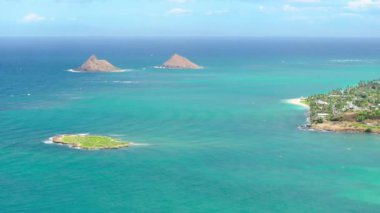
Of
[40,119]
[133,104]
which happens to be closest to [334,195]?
[40,119]

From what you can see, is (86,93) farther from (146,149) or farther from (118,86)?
(146,149)

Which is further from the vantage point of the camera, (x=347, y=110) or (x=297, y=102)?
(x=297, y=102)

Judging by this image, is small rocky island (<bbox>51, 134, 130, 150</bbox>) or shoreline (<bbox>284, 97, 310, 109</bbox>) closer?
small rocky island (<bbox>51, 134, 130, 150</bbox>)

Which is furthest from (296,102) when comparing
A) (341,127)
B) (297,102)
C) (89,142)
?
(89,142)

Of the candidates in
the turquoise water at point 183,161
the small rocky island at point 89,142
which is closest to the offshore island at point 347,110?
the turquoise water at point 183,161

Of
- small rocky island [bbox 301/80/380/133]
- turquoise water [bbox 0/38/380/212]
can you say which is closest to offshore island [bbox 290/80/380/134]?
small rocky island [bbox 301/80/380/133]

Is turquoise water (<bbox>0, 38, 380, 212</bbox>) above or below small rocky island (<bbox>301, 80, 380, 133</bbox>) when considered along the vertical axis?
below

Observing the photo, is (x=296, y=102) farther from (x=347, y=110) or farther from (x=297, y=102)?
(x=347, y=110)

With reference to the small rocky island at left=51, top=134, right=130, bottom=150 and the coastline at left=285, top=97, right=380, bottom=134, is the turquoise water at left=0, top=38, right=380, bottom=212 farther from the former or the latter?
the coastline at left=285, top=97, right=380, bottom=134
